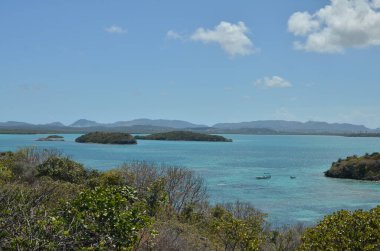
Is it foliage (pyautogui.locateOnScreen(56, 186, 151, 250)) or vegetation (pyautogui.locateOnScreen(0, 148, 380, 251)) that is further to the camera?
foliage (pyautogui.locateOnScreen(56, 186, 151, 250))

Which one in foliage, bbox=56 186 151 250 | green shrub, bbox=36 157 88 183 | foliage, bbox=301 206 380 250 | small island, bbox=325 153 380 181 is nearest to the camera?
foliage, bbox=56 186 151 250

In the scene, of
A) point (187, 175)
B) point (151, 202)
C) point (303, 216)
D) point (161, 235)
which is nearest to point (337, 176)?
point (303, 216)

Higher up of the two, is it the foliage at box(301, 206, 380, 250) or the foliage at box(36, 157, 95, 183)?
the foliage at box(301, 206, 380, 250)

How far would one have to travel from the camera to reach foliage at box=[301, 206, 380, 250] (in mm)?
12438

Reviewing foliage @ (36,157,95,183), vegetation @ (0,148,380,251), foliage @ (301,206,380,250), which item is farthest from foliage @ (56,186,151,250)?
foliage @ (36,157,95,183)

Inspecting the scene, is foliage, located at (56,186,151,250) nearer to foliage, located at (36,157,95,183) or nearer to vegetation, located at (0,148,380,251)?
vegetation, located at (0,148,380,251)

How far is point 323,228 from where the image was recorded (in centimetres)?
1314

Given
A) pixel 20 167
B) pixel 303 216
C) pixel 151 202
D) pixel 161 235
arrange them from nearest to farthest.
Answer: pixel 161 235 < pixel 151 202 < pixel 20 167 < pixel 303 216

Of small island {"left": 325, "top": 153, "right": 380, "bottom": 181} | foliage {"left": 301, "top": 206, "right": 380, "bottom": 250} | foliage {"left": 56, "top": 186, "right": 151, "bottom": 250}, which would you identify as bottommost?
small island {"left": 325, "top": 153, "right": 380, "bottom": 181}

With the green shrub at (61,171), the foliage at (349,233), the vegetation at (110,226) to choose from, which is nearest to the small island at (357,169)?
the green shrub at (61,171)

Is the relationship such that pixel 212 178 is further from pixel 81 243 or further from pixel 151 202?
pixel 81 243

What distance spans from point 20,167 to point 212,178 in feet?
181

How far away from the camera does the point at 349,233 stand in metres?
12.6

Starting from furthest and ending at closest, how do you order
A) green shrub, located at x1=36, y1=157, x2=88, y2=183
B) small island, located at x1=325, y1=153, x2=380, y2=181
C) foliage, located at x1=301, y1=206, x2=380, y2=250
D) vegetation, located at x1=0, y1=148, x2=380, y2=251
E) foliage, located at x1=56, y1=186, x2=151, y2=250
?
1. small island, located at x1=325, y1=153, x2=380, y2=181
2. green shrub, located at x1=36, y1=157, x2=88, y2=183
3. foliage, located at x1=301, y1=206, x2=380, y2=250
4. foliage, located at x1=56, y1=186, x2=151, y2=250
5. vegetation, located at x1=0, y1=148, x2=380, y2=251
